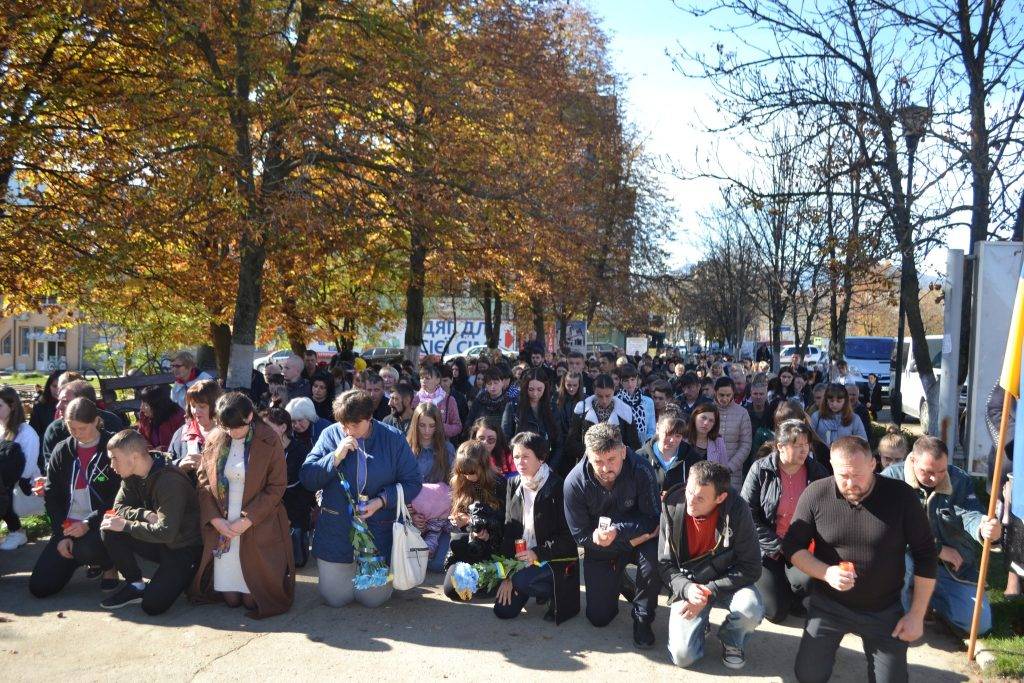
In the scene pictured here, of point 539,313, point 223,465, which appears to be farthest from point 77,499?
point 539,313

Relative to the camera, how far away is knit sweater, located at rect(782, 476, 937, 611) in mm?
4188

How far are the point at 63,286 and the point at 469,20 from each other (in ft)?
27.5

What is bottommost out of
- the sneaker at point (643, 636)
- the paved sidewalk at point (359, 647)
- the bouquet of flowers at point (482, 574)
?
the paved sidewalk at point (359, 647)

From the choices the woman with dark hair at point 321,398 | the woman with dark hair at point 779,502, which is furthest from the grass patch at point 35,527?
the woman with dark hair at point 779,502

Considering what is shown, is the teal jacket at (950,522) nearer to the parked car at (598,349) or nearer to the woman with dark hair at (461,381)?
the woman with dark hair at (461,381)

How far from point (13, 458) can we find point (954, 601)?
7.17m

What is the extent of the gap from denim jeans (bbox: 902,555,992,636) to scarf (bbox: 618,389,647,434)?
355 centimetres

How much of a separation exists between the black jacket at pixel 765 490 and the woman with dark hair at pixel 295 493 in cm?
364

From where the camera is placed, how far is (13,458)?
683 cm

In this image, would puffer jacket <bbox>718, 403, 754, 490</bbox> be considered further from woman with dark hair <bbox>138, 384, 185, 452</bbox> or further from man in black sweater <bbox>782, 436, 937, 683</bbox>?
woman with dark hair <bbox>138, 384, 185, 452</bbox>

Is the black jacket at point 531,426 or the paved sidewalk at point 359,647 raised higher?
the black jacket at point 531,426

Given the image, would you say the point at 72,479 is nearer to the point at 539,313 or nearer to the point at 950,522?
the point at 950,522

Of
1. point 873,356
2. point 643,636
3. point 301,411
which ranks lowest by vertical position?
point 643,636

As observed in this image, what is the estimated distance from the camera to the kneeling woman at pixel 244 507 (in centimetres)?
560
